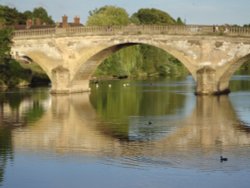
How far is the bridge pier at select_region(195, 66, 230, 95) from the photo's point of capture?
46.4m

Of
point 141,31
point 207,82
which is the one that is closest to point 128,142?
point 207,82

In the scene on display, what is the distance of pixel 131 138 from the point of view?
28.0 metres

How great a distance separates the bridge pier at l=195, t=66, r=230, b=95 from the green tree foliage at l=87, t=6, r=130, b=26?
2681cm

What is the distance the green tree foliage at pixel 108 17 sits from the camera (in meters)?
73.8

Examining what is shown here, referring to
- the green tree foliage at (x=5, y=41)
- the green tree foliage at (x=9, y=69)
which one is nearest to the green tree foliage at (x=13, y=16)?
the green tree foliage at (x=9, y=69)

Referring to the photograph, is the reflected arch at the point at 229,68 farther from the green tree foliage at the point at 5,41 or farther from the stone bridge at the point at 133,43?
the green tree foliage at the point at 5,41

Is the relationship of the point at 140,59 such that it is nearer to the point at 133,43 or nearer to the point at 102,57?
the point at 102,57

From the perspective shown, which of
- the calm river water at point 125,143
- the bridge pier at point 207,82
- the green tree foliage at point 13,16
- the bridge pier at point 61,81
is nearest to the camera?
the calm river water at point 125,143

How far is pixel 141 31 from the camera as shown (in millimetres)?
48969

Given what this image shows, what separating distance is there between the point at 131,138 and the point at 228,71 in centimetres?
2045

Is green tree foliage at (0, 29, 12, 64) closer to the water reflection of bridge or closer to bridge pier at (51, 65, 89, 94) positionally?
bridge pier at (51, 65, 89, 94)

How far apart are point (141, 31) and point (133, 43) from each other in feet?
6.33

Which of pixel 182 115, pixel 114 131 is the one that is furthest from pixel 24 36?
pixel 114 131

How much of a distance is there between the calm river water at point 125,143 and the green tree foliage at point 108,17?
95.6 feet
